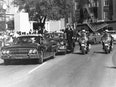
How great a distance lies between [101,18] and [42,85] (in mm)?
74066

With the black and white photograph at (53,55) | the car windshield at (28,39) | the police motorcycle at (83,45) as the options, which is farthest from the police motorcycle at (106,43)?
the car windshield at (28,39)

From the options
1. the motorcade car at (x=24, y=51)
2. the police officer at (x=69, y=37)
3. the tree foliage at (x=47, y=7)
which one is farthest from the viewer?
the tree foliage at (x=47, y=7)

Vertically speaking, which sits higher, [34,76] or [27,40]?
A: [27,40]

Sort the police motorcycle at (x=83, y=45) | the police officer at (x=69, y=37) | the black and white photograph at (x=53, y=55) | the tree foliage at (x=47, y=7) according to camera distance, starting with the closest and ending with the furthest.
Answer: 1. the black and white photograph at (x=53, y=55)
2. the police motorcycle at (x=83, y=45)
3. the police officer at (x=69, y=37)
4. the tree foliage at (x=47, y=7)

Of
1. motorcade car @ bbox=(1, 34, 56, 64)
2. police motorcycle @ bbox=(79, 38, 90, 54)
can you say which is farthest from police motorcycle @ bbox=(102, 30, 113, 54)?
motorcade car @ bbox=(1, 34, 56, 64)

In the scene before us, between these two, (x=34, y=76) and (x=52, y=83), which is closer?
(x=52, y=83)

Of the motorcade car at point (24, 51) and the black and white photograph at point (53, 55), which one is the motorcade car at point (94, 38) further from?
the motorcade car at point (24, 51)

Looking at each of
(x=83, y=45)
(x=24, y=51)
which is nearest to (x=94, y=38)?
(x=83, y=45)

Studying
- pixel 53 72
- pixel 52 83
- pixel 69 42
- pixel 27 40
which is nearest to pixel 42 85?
pixel 52 83

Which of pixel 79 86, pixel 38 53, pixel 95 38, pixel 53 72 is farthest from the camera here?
pixel 95 38

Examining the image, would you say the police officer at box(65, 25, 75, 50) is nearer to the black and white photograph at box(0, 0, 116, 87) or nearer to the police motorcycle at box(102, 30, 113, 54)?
the black and white photograph at box(0, 0, 116, 87)

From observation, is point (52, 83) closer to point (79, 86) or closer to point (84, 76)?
point (79, 86)

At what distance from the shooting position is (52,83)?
11180mm

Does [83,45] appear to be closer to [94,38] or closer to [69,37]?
[69,37]
